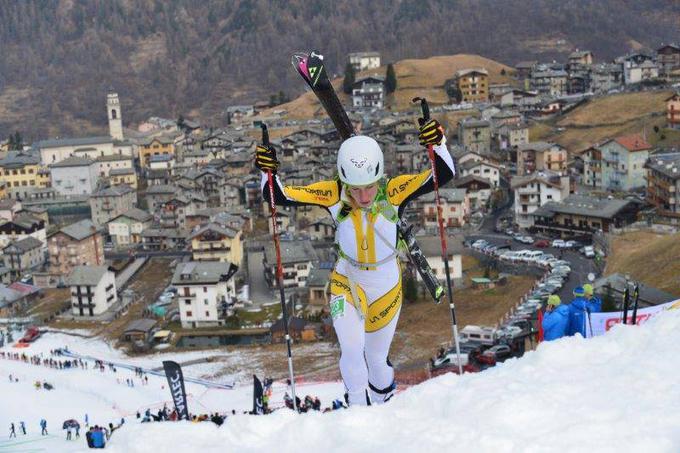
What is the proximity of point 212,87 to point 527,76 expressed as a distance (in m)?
51.6

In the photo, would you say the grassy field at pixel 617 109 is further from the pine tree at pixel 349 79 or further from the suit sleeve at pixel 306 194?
the suit sleeve at pixel 306 194

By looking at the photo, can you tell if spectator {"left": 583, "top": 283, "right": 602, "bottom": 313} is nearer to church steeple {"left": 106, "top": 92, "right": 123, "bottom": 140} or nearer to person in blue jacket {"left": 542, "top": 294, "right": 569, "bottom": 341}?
person in blue jacket {"left": 542, "top": 294, "right": 569, "bottom": 341}

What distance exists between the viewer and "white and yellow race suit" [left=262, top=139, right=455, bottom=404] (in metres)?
8.58

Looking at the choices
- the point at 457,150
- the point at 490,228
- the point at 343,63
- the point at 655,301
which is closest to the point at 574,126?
the point at 457,150

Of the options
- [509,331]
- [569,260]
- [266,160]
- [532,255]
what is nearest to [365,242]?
[266,160]

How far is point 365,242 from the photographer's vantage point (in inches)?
339

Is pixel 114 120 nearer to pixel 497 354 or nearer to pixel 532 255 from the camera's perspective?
pixel 532 255

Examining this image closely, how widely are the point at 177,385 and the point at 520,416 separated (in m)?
14.0

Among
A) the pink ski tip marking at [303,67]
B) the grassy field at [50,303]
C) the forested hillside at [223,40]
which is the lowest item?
the grassy field at [50,303]

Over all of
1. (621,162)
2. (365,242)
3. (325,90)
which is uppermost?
(325,90)

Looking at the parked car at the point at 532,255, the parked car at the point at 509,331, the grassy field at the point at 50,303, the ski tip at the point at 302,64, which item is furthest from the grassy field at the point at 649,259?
the grassy field at the point at 50,303

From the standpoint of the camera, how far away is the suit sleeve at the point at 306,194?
886cm

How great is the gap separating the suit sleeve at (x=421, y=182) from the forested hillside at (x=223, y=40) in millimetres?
99089

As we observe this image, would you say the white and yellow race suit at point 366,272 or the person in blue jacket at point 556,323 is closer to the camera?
the white and yellow race suit at point 366,272
